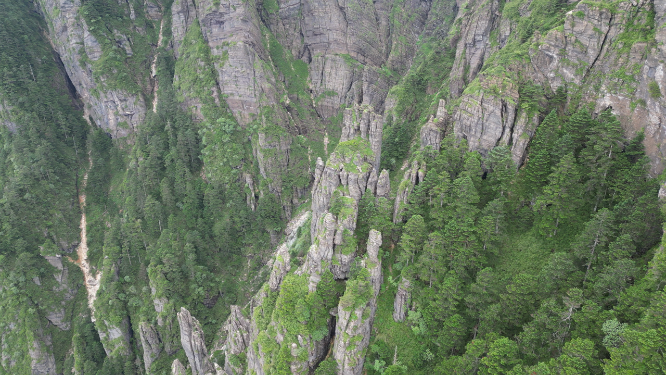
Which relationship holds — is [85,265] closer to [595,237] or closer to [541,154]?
[541,154]

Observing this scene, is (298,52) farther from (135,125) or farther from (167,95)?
(135,125)

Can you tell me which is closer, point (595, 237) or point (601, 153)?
point (595, 237)

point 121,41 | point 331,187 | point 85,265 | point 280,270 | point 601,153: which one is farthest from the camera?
point 121,41

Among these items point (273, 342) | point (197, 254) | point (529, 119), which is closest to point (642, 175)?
point (529, 119)

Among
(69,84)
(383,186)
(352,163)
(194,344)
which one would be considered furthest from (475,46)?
(69,84)

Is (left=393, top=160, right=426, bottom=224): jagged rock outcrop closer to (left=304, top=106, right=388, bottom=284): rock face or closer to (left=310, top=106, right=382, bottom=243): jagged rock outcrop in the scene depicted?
(left=304, top=106, right=388, bottom=284): rock face
